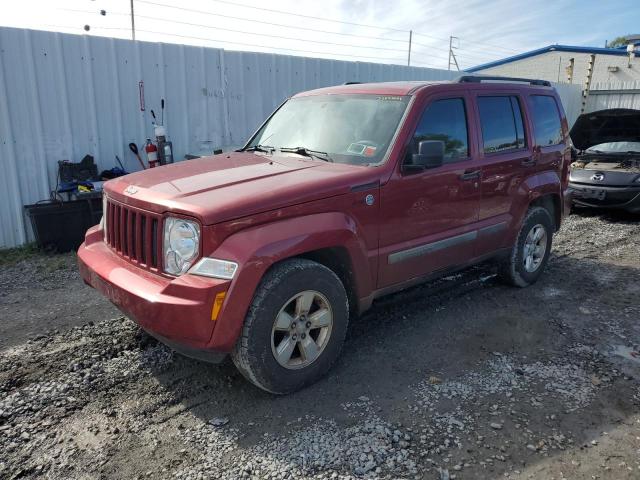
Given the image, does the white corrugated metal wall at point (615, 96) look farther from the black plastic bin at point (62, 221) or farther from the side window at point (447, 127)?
the black plastic bin at point (62, 221)

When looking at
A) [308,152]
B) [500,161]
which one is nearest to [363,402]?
[308,152]

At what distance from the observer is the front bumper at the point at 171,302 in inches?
108

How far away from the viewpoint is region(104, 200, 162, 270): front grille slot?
3070mm

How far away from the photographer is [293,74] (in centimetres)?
946

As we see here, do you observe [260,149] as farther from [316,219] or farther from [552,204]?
[552,204]

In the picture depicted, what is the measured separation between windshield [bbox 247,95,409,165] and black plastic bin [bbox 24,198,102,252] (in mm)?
3253

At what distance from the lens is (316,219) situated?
319 centimetres

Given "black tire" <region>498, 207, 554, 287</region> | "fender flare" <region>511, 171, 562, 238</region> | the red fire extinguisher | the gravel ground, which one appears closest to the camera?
the gravel ground

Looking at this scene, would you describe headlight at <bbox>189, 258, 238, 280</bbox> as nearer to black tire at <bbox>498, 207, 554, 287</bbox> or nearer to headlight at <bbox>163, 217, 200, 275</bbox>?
headlight at <bbox>163, 217, 200, 275</bbox>

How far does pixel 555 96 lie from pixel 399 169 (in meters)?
3.01

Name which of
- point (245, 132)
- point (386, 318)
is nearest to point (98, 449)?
point (386, 318)

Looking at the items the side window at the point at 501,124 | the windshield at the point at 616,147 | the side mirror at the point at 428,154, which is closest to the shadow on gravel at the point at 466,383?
the side mirror at the point at 428,154

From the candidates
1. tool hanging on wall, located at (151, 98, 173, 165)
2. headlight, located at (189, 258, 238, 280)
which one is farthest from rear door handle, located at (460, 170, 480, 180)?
tool hanging on wall, located at (151, 98, 173, 165)

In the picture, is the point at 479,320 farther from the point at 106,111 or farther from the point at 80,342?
the point at 106,111
